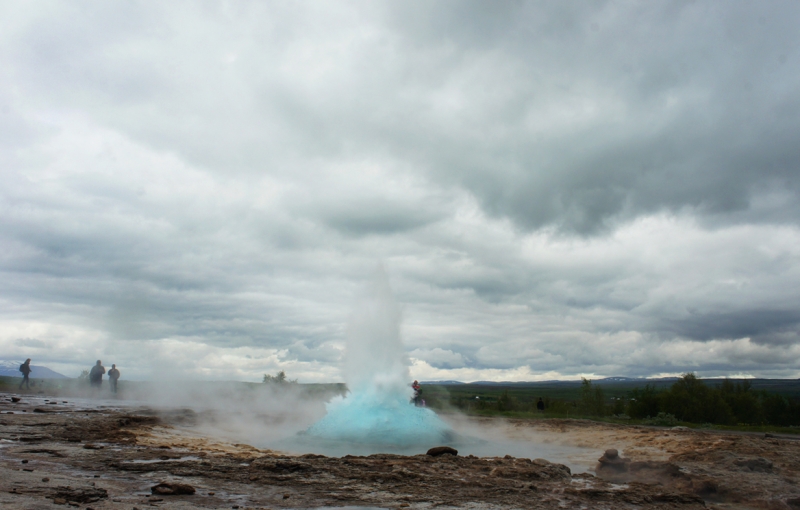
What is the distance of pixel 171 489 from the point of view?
27.3 feet

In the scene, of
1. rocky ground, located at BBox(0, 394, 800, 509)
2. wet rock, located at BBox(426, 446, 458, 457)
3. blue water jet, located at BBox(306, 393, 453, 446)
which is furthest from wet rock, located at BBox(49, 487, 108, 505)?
blue water jet, located at BBox(306, 393, 453, 446)

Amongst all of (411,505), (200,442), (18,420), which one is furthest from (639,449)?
(18,420)

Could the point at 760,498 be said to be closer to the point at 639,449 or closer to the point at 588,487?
the point at 588,487

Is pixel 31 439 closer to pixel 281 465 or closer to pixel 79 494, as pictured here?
pixel 281 465

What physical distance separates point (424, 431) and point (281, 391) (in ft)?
105

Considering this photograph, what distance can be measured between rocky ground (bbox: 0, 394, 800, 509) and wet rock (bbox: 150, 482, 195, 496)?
0.07 ft

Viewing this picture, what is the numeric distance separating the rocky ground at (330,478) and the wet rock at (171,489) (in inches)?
0.8

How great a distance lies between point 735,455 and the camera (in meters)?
14.5

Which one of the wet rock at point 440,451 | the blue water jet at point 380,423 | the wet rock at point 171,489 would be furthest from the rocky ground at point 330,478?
the blue water jet at point 380,423

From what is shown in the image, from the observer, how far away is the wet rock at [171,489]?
27.1 ft

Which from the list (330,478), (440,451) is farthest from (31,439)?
(440,451)

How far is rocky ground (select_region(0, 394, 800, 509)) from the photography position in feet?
27.3

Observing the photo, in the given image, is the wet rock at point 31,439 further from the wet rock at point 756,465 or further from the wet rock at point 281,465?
the wet rock at point 756,465

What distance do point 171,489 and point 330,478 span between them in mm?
3333
